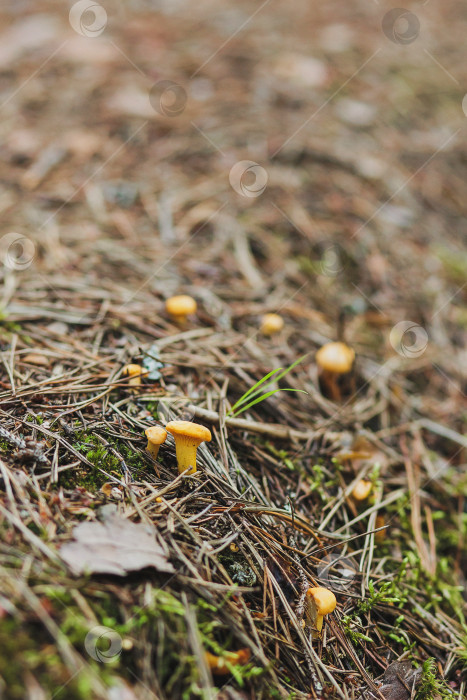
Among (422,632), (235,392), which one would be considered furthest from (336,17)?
(422,632)

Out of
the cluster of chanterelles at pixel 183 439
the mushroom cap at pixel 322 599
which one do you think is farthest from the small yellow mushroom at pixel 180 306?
the mushroom cap at pixel 322 599

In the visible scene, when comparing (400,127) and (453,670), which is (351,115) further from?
(453,670)

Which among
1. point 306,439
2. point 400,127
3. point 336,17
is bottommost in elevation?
point 306,439

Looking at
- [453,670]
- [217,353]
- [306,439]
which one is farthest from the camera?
[217,353]

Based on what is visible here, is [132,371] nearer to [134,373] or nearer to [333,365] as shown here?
[134,373]

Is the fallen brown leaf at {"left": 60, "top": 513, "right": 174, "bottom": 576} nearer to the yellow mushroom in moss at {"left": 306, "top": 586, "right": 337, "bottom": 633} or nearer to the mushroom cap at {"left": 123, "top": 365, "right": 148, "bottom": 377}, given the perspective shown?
the yellow mushroom in moss at {"left": 306, "top": 586, "right": 337, "bottom": 633}


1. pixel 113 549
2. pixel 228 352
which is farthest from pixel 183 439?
pixel 228 352
